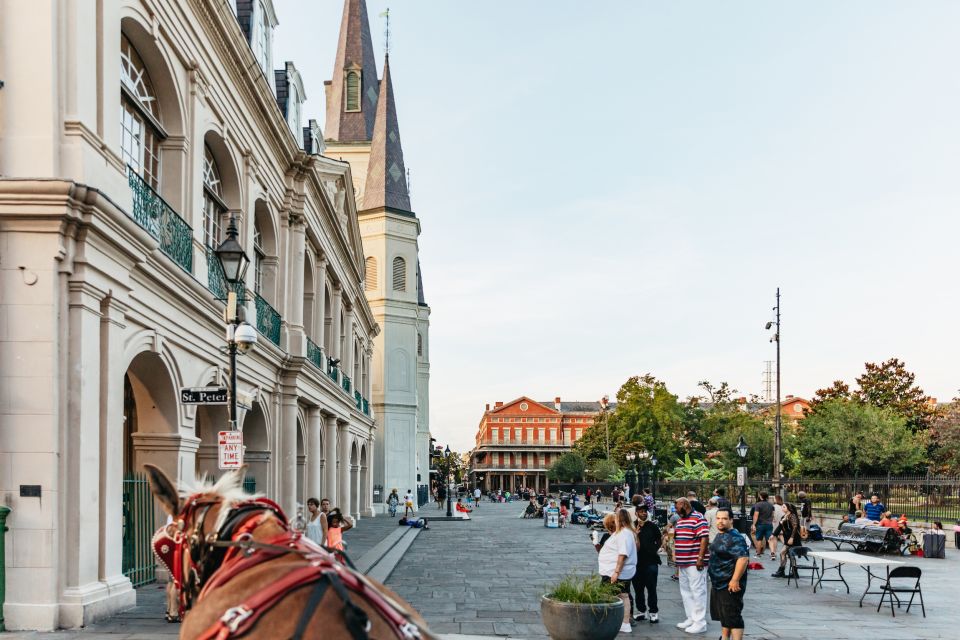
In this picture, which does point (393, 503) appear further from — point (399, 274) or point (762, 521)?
point (762, 521)

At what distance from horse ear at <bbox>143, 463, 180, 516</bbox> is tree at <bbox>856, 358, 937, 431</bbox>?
66.7 metres

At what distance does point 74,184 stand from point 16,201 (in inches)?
25.9

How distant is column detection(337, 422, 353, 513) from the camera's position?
3494cm

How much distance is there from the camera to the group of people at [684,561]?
10.1 m

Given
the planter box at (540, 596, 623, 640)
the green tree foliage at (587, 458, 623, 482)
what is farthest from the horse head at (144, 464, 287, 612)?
the green tree foliage at (587, 458, 623, 482)

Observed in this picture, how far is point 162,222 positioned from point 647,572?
9.11 m

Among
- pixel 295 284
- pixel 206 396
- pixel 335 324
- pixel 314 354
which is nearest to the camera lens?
pixel 206 396

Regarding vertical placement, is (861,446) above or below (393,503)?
above

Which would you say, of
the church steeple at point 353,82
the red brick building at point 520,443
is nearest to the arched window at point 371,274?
the church steeple at point 353,82

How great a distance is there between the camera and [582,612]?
32.3 ft

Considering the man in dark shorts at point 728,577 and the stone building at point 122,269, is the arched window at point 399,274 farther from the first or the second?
the man in dark shorts at point 728,577

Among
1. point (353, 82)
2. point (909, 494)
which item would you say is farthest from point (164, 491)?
point (353, 82)

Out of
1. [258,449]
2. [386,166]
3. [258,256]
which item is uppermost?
[386,166]

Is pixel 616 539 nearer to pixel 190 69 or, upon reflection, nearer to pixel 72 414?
pixel 72 414
